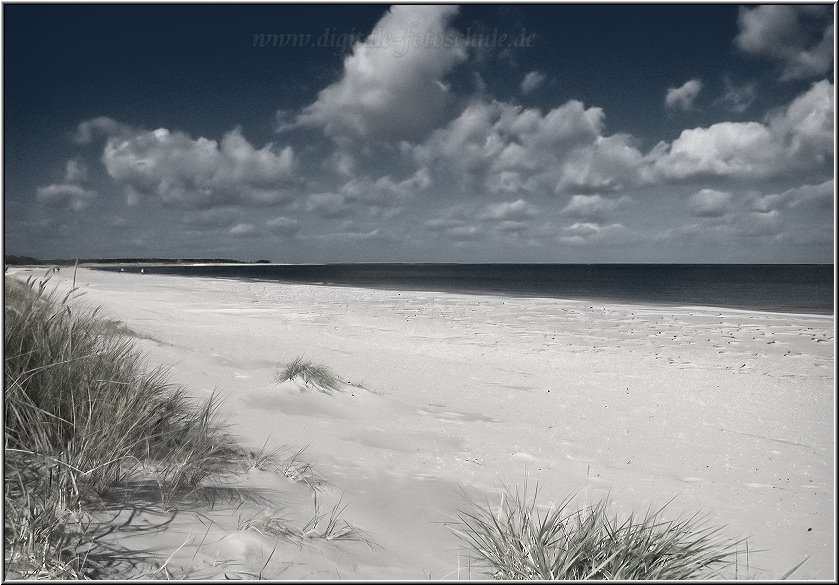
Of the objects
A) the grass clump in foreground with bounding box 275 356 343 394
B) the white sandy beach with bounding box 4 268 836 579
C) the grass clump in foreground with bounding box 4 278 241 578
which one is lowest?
the white sandy beach with bounding box 4 268 836 579

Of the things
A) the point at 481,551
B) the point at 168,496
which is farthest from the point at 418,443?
the point at 168,496

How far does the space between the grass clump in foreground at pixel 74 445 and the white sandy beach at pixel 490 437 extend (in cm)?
24

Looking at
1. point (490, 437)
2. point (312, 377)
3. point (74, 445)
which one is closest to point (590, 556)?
point (74, 445)

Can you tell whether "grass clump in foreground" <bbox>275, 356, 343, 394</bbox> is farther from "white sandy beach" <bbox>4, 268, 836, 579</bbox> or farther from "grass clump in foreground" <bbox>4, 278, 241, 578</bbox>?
"grass clump in foreground" <bbox>4, 278, 241, 578</bbox>

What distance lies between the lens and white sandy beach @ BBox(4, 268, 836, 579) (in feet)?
7.39

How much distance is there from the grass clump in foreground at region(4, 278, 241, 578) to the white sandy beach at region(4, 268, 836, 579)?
235 millimetres

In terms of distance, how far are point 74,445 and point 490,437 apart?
10.7 feet

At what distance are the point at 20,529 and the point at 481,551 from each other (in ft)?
5.67

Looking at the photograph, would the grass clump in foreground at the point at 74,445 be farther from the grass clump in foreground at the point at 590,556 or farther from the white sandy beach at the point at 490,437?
the grass clump in foreground at the point at 590,556

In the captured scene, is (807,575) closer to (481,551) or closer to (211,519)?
(481,551)

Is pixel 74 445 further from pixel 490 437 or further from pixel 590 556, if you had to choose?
pixel 490 437

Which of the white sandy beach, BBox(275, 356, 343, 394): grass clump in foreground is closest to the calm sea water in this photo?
the white sandy beach

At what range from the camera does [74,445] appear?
2133 mm

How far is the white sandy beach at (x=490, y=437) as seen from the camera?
88.7 inches
